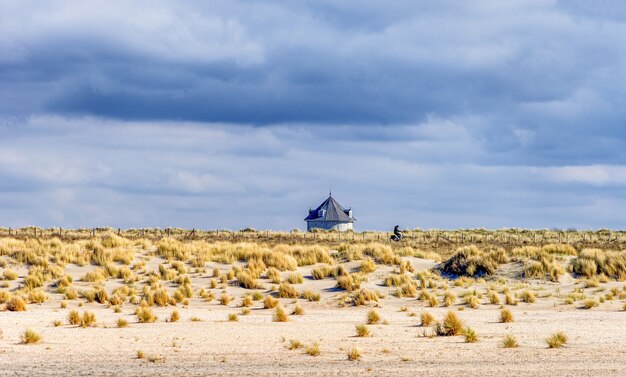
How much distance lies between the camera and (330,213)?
100 m

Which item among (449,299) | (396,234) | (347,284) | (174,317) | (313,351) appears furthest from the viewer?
(396,234)

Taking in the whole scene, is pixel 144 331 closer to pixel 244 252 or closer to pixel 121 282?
pixel 121 282

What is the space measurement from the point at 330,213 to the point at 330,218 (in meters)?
0.81

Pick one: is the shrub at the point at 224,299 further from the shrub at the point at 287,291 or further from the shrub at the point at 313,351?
the shrub at the point at 313,351

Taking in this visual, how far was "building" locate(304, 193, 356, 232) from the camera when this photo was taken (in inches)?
3922

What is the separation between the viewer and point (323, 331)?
23.2 m

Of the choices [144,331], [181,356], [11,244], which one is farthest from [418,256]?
[181,356]

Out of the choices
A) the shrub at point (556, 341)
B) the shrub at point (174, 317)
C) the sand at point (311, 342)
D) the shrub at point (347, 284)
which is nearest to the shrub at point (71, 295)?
the sand at point (311, 342)

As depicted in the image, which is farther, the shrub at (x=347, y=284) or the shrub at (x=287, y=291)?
the shrub at (x=347, y=284)

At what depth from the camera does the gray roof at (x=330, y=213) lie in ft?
328

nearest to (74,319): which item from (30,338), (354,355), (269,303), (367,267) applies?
(30,338)

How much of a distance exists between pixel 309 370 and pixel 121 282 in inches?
867

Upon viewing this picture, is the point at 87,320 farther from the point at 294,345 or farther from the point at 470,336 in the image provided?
the point at 470,336

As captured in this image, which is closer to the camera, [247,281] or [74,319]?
[74,319]
